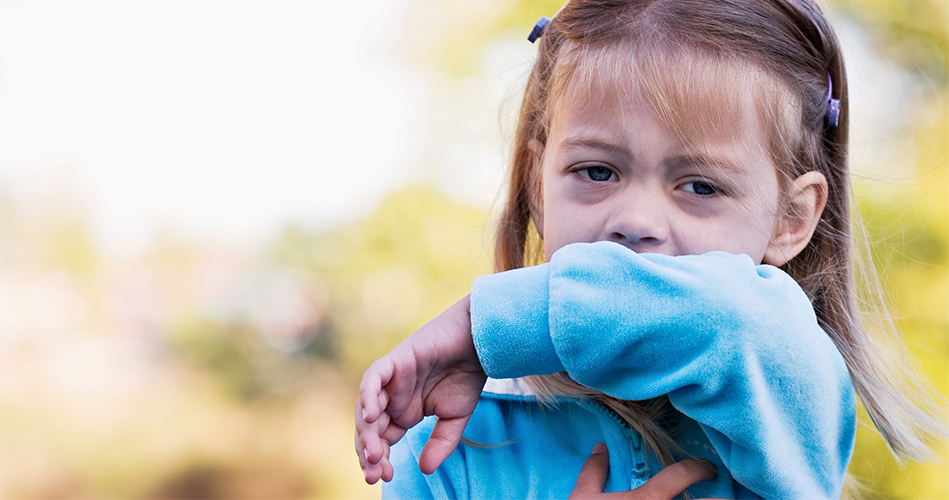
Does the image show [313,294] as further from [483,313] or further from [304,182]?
[483,313]

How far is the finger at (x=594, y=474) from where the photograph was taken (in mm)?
1168

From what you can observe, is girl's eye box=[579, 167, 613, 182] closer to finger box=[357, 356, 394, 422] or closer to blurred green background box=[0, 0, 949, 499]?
finger box=[357, 356, 394, 422]

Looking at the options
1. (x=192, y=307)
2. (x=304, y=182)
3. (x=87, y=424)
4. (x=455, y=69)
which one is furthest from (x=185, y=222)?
(x=455, y=69)

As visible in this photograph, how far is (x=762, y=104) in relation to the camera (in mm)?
1224

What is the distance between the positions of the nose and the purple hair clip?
0.50 metres

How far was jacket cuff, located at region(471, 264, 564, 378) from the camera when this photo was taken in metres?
0.96

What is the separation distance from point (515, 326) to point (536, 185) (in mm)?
626

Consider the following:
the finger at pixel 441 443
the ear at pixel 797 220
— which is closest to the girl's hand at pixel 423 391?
the finger at pixel 441 443

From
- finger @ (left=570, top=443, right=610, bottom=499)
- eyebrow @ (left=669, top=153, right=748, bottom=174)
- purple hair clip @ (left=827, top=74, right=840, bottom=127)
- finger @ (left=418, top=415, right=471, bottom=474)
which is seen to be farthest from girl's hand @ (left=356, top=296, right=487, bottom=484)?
purple hair clip @ (left=827, top=74, right=840, bottom=127)

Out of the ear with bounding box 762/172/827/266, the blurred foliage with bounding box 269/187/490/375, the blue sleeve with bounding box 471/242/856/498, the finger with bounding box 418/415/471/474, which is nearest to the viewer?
the blue sleeve with bounding box 471/242/856/498

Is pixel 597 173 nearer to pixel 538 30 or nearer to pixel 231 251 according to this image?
pixel 538 30

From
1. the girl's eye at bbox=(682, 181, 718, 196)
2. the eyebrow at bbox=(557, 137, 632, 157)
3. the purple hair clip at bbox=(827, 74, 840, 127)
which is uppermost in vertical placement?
the purple hair clip at bbox=(827, 74, 840, 127)

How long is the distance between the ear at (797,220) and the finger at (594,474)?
1.52 ft

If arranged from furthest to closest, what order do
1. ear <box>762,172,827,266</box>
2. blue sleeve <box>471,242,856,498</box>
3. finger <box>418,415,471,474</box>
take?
ear <box>762,172,827,266</box>, finger <box>418,415,471,474</box>, blue sleeve <box>471,242,856,498</box>
